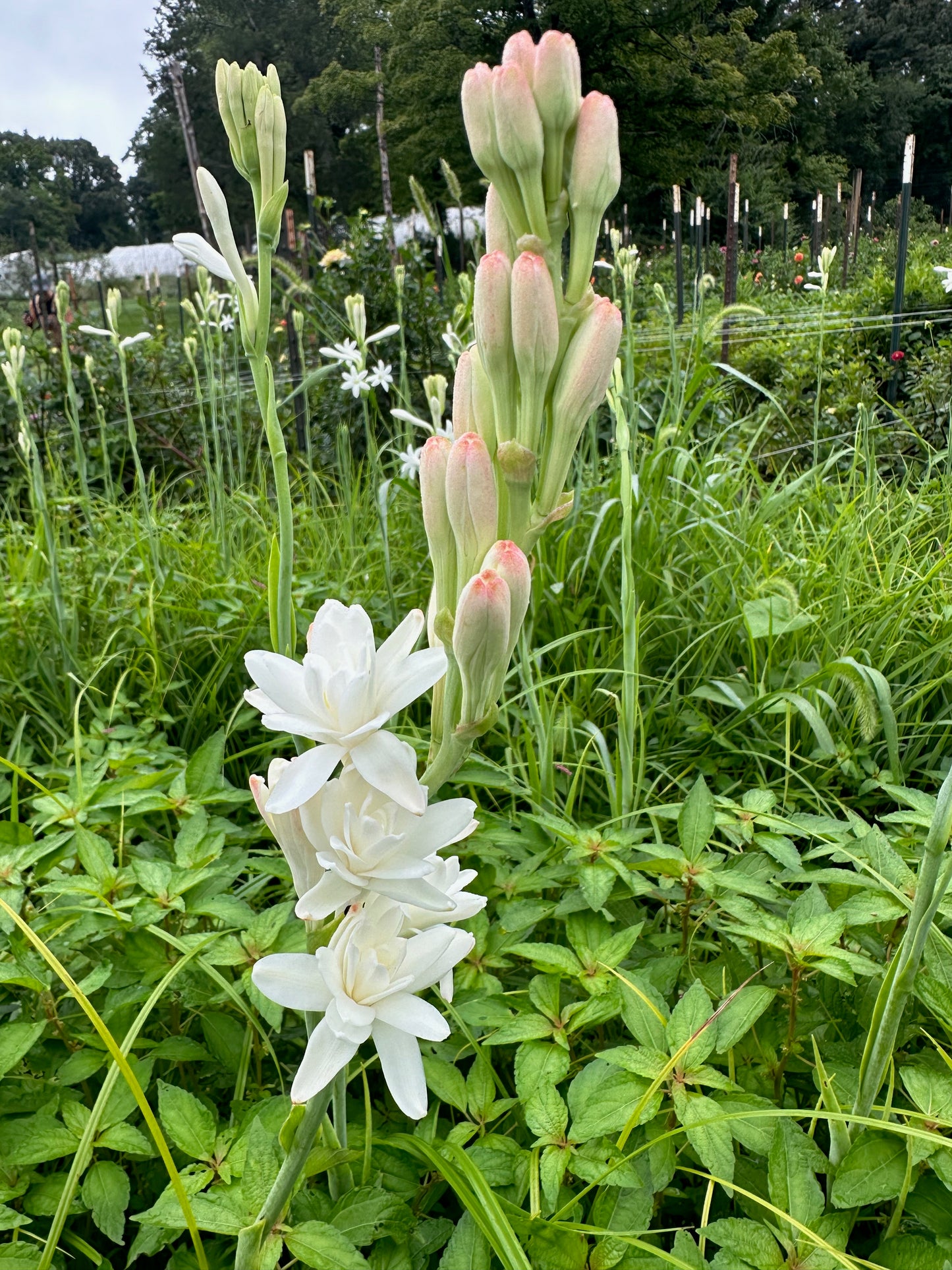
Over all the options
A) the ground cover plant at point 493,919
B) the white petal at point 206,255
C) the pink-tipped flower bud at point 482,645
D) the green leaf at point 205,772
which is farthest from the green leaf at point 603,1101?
the white petal at point 206,255

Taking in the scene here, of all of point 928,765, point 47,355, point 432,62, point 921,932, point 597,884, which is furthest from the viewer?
point 432,62

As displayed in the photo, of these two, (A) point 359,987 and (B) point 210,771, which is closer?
(A) point 359,987

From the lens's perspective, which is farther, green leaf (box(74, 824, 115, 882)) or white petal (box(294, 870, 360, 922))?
green leaf (box(74, 824, 115, 882))

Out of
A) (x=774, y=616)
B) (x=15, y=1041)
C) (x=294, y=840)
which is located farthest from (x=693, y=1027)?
(x=774, y=616)

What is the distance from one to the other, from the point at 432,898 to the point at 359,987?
0.10 meters

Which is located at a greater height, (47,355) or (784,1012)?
(47,355)

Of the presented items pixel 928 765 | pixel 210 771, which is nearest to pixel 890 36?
pixel 928 765

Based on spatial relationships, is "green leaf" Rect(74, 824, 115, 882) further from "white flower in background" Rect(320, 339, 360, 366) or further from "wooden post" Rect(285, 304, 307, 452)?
"wooden post" Rect(285, 304, 307, 452)

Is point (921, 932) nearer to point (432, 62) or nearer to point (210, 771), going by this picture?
point (210, 771)

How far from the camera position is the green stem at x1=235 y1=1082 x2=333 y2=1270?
613mm

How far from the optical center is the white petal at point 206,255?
96 centimetres

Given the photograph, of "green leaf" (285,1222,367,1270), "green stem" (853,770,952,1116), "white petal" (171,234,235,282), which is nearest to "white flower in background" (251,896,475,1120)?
"green leaf" (285,1222,367,1270)

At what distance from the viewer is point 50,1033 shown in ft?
3.59

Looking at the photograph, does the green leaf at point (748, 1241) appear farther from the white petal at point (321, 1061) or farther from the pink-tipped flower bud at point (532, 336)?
the pink-tipped flower bud at point (532, 336)
